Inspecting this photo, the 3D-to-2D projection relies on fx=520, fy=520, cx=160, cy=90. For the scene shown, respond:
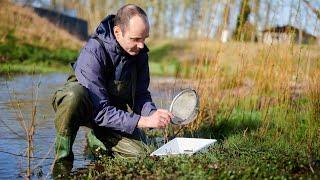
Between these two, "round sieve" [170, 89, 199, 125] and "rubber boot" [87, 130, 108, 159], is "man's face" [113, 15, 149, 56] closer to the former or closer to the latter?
"round sieve" [170, 89, 199, 125]

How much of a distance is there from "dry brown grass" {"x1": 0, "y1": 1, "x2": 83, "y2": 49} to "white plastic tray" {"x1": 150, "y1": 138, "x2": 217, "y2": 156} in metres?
12.8

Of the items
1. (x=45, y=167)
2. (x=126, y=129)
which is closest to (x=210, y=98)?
(x=126, y=129)

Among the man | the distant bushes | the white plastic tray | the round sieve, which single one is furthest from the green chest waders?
the distant bushes

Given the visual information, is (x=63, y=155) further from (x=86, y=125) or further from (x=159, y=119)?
(x=159, y=119)

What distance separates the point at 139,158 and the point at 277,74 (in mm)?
2014

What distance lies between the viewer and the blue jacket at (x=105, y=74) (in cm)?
393

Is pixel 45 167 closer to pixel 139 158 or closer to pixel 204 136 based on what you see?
pixel 139 158

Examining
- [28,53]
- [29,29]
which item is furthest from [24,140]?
[29,29]

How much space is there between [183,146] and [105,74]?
84cm

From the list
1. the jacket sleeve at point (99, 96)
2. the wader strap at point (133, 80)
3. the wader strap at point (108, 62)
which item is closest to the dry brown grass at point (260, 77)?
the wader strap at point (133, 80)

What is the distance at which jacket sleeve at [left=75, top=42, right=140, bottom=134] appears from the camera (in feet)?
12.9

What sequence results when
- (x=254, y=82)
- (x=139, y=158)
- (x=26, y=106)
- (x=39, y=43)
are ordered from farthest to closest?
(x=39, y=43) → (x=26, y=106) → (x=254, y=82) → (x=139, y=158)

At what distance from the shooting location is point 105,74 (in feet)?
13.6

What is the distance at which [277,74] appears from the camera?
16.9ft
